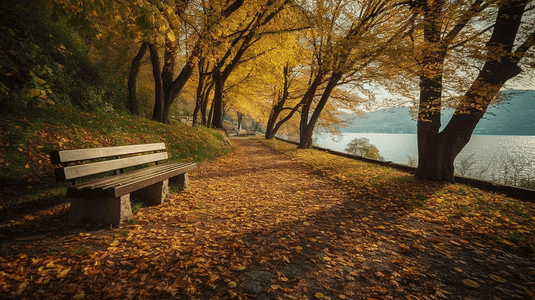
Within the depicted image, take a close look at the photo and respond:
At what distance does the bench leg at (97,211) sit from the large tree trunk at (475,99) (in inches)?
292

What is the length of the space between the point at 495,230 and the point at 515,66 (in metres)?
4.27

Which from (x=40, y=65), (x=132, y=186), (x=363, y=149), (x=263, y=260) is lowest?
(x=363, y=149)

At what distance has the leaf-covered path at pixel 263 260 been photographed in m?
2.03

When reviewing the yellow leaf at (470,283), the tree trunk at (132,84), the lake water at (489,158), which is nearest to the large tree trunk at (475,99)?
the lake water at (489,158)

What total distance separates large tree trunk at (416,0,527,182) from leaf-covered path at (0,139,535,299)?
3.32 meters

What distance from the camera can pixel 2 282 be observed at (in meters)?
1.83

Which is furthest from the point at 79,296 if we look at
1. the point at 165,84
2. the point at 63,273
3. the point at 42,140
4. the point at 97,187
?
the point at 165,84

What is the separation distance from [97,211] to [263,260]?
235 cm

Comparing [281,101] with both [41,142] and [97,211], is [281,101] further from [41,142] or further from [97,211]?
[97,211]

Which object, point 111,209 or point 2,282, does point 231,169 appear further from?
point 2,282

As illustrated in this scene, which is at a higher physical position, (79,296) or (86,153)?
(86,153)

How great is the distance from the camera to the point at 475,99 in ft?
17.3

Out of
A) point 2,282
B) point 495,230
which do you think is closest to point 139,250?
point 2,282

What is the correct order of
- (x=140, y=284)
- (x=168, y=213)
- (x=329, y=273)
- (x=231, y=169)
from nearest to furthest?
(x=140, y=284), (x=329, y=273), (x=168, y=213), (x=231, y=169)
